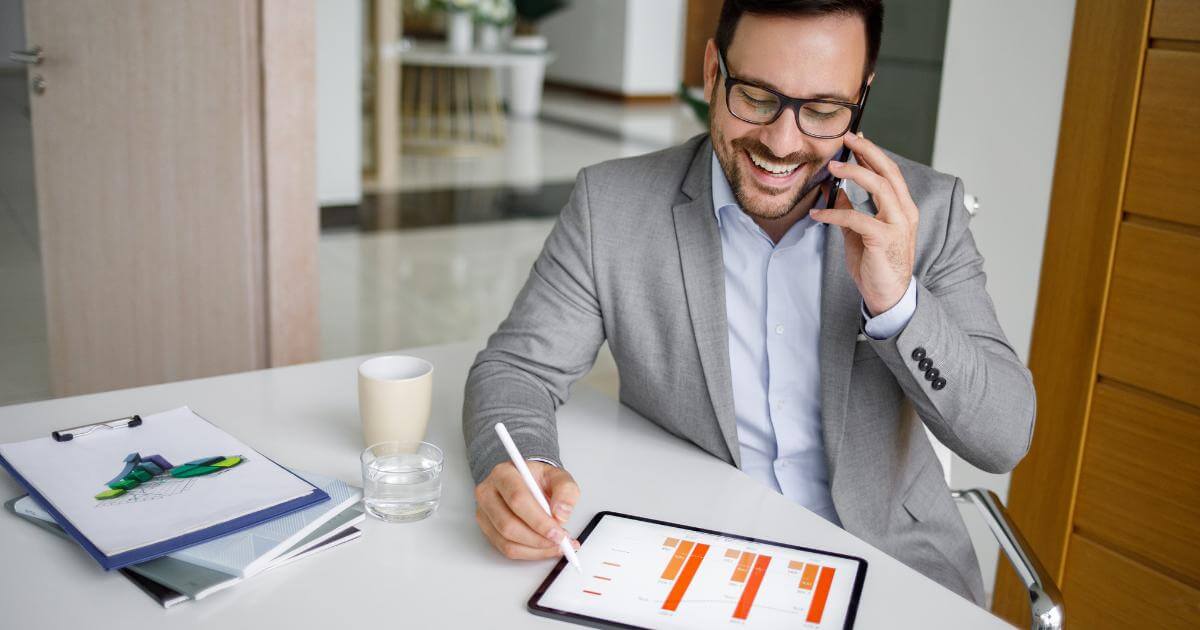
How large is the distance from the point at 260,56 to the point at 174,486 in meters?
1.49

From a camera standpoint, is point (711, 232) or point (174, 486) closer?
point (174, 486)

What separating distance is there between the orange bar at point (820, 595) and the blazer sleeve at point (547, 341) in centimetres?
42

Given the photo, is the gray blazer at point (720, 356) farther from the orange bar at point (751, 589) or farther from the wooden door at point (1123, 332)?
the wooden door at point (1123, 332)

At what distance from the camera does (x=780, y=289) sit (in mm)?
1568

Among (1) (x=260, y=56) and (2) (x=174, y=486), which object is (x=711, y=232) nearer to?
(2) (x=174, y=486)

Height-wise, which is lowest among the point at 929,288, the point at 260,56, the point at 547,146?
the point at 547,146

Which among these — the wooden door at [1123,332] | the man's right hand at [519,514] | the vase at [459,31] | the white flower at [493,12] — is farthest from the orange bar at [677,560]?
the white flower at [493,12]

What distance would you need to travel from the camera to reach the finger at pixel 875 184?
1.28 meters

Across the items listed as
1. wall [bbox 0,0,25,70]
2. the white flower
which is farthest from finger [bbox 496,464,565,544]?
the white flower

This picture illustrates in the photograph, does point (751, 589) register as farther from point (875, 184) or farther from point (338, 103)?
point (338, 103)

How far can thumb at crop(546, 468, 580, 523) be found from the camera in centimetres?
118

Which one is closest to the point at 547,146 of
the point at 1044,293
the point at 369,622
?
the point at 1044,293

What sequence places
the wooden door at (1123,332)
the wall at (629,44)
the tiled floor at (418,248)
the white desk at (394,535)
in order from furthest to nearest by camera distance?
the wall at (629,44), the tiled floor at (418,248), the wooden door at (1123,332), the white desk at (394,535)

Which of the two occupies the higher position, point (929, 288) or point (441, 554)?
point (929, 288)
